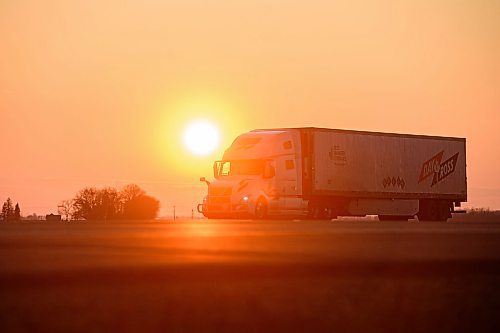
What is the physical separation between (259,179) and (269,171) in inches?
20.8

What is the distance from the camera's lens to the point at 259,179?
122 feet

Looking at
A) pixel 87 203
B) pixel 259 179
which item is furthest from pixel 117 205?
pixel 259 179

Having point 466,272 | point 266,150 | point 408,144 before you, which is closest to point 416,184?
point 408,144

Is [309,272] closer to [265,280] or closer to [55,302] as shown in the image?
[265,280]

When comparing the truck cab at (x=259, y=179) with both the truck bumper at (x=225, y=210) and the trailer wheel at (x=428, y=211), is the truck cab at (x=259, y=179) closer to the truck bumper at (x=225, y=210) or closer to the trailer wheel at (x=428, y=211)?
the truck bumper at (x=225, y=210)

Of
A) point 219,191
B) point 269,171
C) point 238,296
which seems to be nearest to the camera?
point 238,296

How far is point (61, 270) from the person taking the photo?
326 centimetres

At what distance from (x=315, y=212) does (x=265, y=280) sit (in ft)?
122

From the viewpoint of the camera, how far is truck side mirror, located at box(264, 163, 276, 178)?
37.2 meters

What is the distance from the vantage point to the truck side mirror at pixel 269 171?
37.2 metres

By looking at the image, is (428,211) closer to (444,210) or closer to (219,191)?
(444,210)

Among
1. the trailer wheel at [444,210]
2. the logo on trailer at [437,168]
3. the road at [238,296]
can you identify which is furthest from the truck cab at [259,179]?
the road at [238,296]

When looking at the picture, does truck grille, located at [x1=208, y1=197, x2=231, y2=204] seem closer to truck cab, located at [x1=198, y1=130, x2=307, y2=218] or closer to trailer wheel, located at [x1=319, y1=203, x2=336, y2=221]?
truck cab, located at [x1=198, y1=130, x2=307, y2=218]

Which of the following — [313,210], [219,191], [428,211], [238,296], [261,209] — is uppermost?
[219,191]
